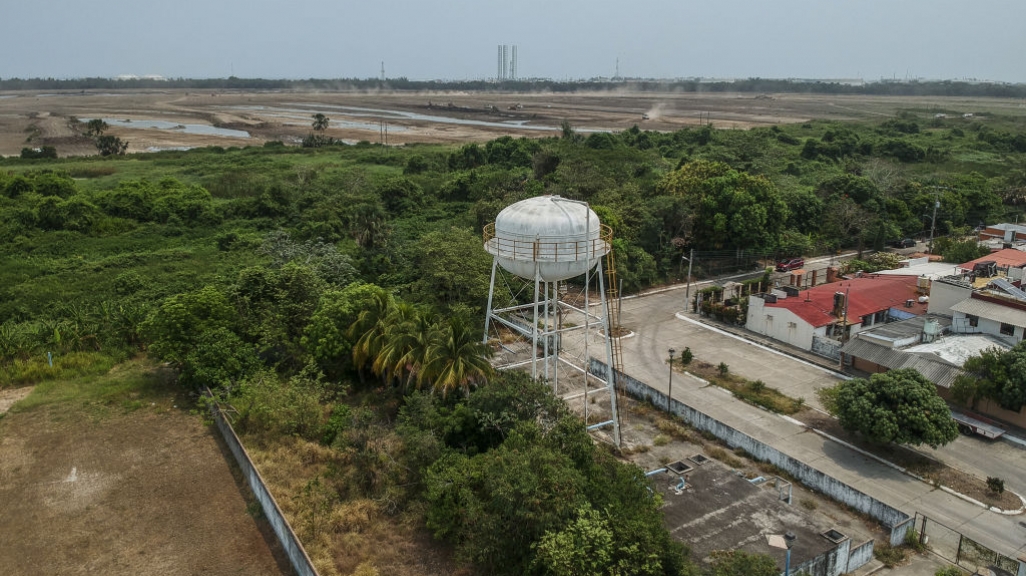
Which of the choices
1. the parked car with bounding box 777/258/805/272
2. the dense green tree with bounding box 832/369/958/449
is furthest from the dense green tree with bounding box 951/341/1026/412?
the parked car with bounding box 777/258/805/272

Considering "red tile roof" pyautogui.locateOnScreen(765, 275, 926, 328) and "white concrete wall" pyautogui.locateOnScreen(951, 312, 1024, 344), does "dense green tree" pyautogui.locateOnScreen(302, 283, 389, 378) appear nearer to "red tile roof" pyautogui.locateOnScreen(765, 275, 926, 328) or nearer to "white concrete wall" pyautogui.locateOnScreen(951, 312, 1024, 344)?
"red tile roof" pyautogui.locateOnScreen(765, 275, 926, 328)

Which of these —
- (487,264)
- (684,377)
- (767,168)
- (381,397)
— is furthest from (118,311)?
(767,168)

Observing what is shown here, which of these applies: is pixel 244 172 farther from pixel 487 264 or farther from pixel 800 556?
pixel 800 556

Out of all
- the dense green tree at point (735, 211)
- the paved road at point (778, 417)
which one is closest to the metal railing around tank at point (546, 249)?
the paved road at point (778, 417)

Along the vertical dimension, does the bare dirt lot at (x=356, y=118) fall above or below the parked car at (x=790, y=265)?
above

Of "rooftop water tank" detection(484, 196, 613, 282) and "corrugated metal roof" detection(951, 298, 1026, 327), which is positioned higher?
"rooftop water tank" detection(484, 196, 613, 282)

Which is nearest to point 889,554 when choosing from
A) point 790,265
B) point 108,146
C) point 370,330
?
point 370,330

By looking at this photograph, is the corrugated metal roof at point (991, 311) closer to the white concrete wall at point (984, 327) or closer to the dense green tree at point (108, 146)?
the white concrete wall at point (984, 327)
